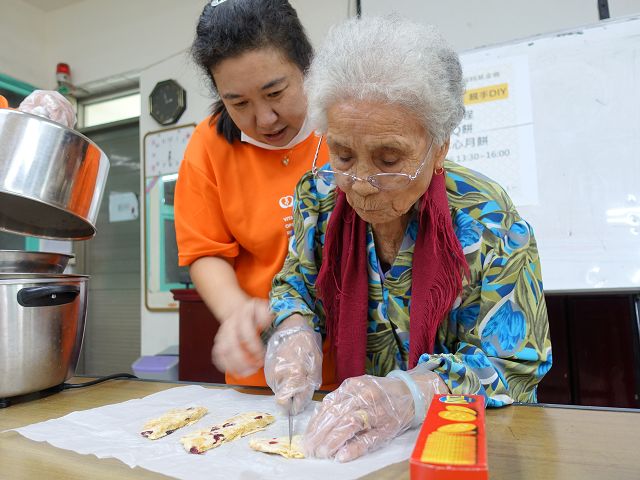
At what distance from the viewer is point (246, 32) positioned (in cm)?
112

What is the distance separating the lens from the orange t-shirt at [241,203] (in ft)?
4.42

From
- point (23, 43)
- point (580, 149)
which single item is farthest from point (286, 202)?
point (23, 43)

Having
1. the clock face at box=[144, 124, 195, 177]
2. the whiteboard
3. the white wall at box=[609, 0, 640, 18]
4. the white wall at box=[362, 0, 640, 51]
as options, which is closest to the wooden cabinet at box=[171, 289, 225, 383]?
the clock face at box=[144, 124, 195, 177]

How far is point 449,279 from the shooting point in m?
0.94

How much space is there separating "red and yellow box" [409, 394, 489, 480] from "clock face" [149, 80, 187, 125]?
307 cm

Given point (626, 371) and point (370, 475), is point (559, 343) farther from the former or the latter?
point (370, 475)

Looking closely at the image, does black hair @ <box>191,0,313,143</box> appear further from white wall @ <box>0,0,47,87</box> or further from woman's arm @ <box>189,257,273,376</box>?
white wall @ <box>0,0,47,87</box>

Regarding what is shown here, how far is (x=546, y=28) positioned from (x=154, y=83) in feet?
8.15

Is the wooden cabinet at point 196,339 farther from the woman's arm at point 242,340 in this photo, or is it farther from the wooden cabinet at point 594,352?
the wooden cabinet at point 594,352

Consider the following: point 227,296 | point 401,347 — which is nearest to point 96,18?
point 227,296

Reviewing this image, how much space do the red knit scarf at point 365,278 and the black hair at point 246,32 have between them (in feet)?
1.21

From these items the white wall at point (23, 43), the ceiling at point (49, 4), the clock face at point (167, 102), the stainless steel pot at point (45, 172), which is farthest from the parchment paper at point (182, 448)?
the ceiling at point (49, 4)

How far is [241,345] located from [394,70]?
0.59 meters

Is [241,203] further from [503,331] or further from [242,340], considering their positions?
[503,331]
